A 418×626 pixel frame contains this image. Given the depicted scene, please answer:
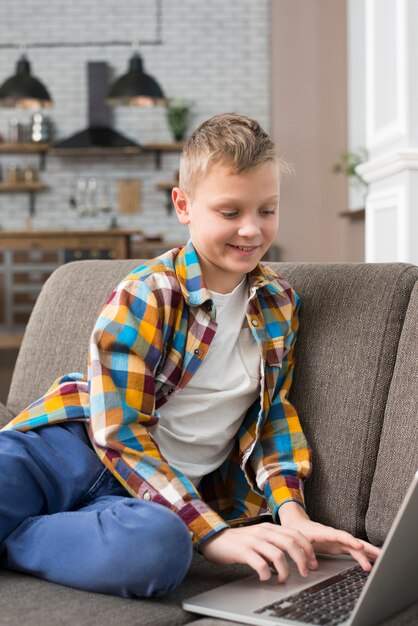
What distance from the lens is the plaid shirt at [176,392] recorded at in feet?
4.76

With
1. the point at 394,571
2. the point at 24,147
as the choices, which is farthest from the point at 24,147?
the point at 394,571

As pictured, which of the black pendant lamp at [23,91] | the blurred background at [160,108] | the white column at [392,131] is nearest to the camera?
the white column at [392,131]

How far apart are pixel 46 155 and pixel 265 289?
727 cm

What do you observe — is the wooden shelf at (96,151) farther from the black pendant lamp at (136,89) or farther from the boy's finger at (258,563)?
the boy's finger at (258,563)

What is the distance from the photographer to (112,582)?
49.9 inches

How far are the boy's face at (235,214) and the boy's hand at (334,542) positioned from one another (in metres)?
0.43

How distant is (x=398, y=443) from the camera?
5.05ft

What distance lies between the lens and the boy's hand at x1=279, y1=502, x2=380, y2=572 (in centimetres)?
137

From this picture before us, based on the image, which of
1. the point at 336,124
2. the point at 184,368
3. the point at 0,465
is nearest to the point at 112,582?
the point at 0,465

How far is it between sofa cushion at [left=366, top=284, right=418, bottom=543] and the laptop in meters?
0.16

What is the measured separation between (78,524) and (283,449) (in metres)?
0.44

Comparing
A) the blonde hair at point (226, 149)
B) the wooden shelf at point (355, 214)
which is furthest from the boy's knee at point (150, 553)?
the wooden shelf at point (355, 214)

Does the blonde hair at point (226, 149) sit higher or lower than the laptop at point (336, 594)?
higher

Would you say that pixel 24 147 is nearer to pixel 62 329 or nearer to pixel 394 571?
pixel 62 329
